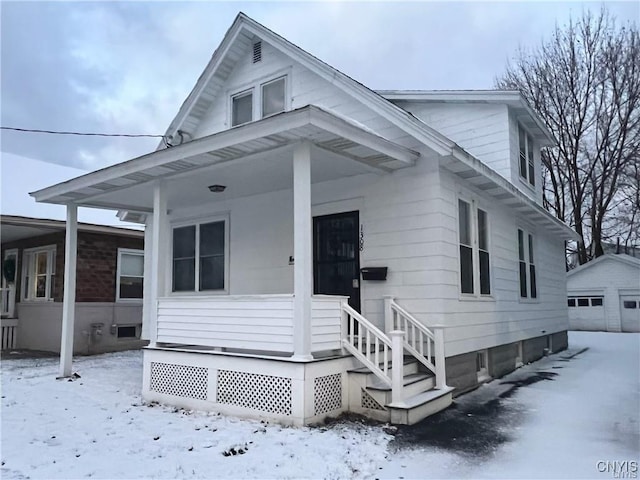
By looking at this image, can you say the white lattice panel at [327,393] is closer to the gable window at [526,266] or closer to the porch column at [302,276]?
the porch column at [302,276]

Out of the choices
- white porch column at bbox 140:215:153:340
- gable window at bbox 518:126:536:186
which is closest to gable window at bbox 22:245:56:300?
white porch column at bbox 140:215:153:340

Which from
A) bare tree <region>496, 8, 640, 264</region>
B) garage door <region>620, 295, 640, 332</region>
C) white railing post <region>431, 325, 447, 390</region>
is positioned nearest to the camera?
white railing post <region>431, 325, 447, 390</region>

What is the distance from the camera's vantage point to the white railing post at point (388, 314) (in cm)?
689

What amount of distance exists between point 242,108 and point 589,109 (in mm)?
19998

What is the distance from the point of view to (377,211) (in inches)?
291

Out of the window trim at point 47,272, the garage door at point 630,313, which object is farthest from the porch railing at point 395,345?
the garage door at point 630,313

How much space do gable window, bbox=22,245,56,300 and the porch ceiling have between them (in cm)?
492

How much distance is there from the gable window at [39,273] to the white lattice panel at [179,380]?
7.44 metres

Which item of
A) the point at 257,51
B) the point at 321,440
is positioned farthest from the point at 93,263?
the point at 321,440

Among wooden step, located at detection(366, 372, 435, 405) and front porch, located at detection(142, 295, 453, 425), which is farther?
wooden step, located at detection(366, 372, 435, 405)

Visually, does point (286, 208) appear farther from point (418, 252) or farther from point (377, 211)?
point (418, 252)

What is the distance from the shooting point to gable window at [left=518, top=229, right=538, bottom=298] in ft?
34.5

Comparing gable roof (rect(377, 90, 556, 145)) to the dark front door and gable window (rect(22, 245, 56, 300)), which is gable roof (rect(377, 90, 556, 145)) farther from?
gable window (rect(22, 245, 56, 300))

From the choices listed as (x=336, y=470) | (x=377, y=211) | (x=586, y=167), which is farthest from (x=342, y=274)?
(x=586, y=167)
